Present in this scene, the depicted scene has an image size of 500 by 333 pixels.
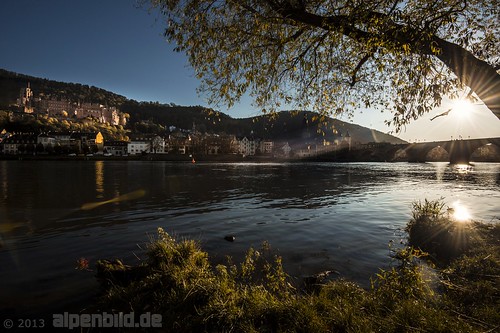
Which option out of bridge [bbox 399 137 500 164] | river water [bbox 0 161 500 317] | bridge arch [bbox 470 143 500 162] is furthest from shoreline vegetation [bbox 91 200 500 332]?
bridge arch [bbox 470 143 500 162]

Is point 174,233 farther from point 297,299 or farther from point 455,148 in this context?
point 455,148

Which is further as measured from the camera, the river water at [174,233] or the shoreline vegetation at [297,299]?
the river water at [174,233]

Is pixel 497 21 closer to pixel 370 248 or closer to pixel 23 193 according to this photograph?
pixel 370 248

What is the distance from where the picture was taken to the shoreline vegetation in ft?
16.0

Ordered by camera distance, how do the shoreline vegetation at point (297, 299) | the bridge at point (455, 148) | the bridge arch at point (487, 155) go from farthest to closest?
the bridge arch at point (487, 155) → the bridge at point (455, 148) → the shoreline vegetation at point (297, 299)

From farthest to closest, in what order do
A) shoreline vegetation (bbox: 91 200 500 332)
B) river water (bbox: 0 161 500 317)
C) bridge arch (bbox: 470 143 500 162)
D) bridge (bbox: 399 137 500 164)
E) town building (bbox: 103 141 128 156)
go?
town building (bbox: 103 141 128 156), bridge arch (bbox: 470 143 500 162), bridge (bbox: 399 137 500 164), river water (bbox: 0 161 500 317), shoreline vegetation (bbox: 91 200 500 332)

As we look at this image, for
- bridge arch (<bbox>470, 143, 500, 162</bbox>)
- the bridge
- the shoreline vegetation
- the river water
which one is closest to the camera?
the shoreline vegetation

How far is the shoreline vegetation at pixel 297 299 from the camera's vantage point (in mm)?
4883

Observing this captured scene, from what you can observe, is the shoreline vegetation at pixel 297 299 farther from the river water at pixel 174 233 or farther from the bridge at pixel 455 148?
the bridge at pixel 455 148

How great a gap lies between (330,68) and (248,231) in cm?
977

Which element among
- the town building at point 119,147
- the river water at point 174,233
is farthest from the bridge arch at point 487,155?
the town building at point 119,147

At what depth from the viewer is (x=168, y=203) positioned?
25703 millimetres

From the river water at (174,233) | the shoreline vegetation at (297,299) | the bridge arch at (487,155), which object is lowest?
the river water at (174,233)

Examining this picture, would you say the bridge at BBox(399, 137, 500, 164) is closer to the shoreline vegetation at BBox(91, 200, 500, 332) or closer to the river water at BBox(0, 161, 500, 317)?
the river water at BBox(0, 161, 500, 317)
